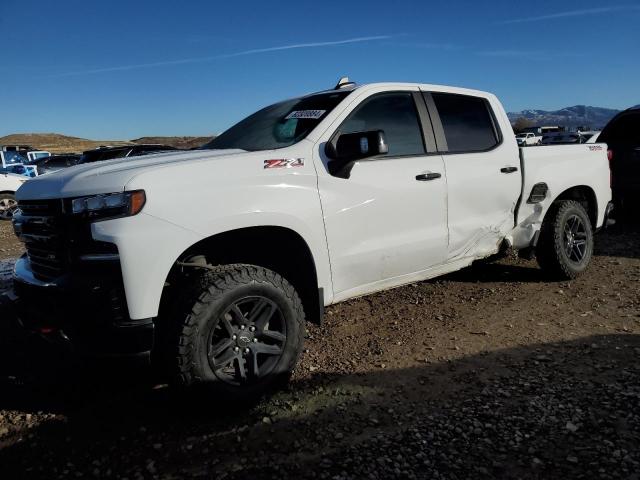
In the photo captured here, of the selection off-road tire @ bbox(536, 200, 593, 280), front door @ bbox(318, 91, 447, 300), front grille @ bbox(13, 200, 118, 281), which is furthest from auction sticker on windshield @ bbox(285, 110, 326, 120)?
off-road tire @ bbox(536, 200, 593, 280)

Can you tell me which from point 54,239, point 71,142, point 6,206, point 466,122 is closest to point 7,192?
point 6,206

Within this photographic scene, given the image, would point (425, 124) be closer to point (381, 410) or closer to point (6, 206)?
point (381, 410)

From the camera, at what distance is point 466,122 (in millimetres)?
4406

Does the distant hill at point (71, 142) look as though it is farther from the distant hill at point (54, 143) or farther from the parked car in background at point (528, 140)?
the parked car in background at point (528, 140)

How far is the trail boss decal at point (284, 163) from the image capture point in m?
3.05

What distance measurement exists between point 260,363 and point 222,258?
70 cm

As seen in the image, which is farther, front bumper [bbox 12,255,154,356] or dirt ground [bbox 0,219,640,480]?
front bumper [bbox 12,255,154,356]

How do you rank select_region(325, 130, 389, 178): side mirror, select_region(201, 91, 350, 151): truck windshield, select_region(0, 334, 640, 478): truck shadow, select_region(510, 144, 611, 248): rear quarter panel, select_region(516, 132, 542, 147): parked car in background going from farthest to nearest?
select_region(516, 132, 542, 147): parked car in background < select_region(510, 144, 611, 248): rear quarter panel < select_region(201, 91, 350, 151): truck windshield < select_region(325, 130, 389, 178): side mirror < select_region(0, 334, 640, 478): truck shadow

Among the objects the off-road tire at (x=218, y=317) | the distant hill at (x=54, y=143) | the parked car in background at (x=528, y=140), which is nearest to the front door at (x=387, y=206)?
the off-road tire at (x=218, y=317)

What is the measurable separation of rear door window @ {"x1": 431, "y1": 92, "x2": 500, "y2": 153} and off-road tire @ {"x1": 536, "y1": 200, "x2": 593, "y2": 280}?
3.51 ft

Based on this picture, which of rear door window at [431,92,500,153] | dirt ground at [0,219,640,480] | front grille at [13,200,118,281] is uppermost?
rear door window at [431,92,500,153]

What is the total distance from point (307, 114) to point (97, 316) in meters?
2.01

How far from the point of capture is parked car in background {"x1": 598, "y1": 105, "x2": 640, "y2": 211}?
7375mm

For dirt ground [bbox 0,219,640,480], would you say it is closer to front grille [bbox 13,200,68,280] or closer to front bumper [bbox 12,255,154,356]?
front bumper [bbox 12,255,154,356]
